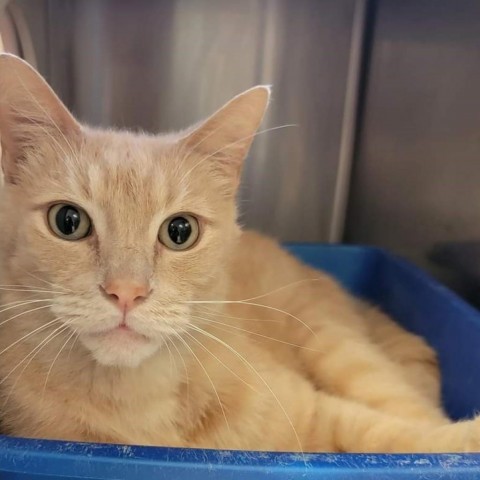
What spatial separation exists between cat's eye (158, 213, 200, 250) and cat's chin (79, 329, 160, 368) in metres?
0.16

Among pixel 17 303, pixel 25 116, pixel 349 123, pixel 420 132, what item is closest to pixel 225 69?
pixel 349 123

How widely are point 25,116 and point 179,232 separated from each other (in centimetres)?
30

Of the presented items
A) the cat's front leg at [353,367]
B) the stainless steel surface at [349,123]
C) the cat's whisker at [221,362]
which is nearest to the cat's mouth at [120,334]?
the cat's whisker at [221,362]

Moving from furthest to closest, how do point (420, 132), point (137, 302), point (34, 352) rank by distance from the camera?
point (420, 132) → point (34, 352) → point (137, 302)

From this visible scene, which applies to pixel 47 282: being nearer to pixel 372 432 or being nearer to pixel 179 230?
pixel 179 230

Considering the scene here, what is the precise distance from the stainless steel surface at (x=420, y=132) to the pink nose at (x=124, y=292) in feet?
2.97

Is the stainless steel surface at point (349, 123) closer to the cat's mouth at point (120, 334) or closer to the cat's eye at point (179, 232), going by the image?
the cat's eye at point (179, 232)

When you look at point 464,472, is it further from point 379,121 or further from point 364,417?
point 379,121

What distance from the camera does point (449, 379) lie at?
148 cm

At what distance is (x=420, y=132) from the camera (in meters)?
1.67

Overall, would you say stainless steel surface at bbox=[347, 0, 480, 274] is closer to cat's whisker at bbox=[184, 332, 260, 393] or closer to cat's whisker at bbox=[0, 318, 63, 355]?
cat's whisker at bbox=[184, 332, 260, 393]

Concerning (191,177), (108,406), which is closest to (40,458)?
(108,406)

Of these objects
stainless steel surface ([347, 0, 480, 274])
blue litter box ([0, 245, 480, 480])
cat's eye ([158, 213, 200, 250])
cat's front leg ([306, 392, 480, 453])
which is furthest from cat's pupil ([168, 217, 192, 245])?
stainless steel surface ([347, 0, 480, 274])

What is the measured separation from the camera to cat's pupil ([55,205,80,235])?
0.97 m
